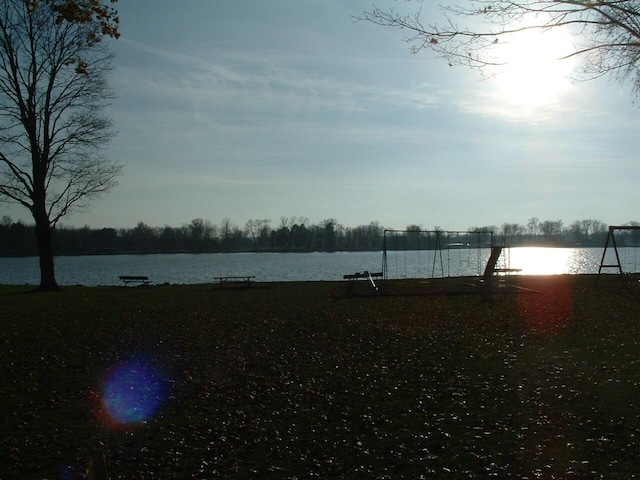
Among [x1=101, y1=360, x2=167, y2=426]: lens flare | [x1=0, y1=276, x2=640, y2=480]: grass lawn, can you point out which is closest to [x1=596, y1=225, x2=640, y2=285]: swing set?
[x1=0, y1=276, x2=640, y2=480]: grass lawn

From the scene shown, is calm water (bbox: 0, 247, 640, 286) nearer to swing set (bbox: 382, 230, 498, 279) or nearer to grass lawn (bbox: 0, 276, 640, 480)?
swing set (bbox: 382, 230, 498, 279)

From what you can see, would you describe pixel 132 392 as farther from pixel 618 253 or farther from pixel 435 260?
pixel 618 253

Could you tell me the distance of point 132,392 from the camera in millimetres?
9867

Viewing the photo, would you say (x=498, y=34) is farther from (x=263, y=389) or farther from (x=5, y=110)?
(x=5, y=110)

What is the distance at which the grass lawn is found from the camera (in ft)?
22.4

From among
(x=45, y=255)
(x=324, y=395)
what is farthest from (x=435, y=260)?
(x=324, y=395)

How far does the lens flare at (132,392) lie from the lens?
865 centimetres

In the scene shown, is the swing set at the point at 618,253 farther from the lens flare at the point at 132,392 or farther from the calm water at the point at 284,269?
the lens flare at the point at 132,392

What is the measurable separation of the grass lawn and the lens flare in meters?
0.04

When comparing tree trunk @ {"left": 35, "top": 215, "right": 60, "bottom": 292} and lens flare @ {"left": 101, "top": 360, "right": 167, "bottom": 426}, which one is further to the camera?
tree trunk @ {"left": 35, "top": 215, "right": 60, "bottom": 292}

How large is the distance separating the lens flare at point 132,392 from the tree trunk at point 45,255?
2125 centimetres

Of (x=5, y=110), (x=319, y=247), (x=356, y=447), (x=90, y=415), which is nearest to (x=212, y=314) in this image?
(x=90, y=415)

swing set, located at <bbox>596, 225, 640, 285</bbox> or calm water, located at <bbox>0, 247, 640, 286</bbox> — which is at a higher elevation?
swing set, located at <bbox>596, 225, 640, 285</bbox>

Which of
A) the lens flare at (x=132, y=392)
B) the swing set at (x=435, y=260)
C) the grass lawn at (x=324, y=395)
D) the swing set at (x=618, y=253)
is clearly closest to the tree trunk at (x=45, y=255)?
the grass lawn at (x=324, y=395)
